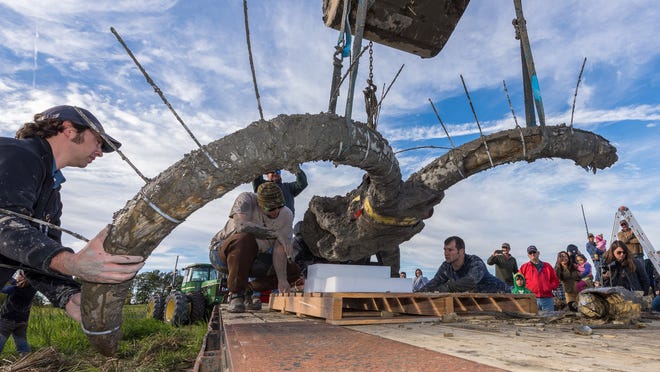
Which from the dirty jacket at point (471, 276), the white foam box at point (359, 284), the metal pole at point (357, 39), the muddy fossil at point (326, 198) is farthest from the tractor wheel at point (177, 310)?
the metal pole at point (357, 39)

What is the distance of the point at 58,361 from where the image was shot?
10.7ft

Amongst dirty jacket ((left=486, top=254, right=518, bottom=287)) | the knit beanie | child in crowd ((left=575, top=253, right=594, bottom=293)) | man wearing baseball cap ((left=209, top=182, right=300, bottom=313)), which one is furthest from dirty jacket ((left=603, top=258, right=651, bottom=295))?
the knit beanie

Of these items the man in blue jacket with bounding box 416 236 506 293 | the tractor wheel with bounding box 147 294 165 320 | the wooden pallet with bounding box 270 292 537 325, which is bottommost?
the tractor wheel with bounding box 147 294 165 320

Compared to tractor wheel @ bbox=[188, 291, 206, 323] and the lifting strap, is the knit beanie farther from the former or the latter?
tractor wheel @ bbox=[188, 291, 206, 323]

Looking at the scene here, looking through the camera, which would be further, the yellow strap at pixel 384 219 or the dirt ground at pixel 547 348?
the yellow strap at pixel 384 219

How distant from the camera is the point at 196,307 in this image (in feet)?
24.6

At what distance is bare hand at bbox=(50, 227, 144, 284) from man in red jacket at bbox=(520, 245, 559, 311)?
681 cm

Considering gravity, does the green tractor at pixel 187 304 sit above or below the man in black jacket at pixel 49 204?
below

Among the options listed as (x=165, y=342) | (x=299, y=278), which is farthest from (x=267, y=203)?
(x=165, y=342)

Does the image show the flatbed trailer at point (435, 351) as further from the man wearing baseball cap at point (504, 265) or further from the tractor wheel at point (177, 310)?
the man wearing baseball cap at point (504, 265)

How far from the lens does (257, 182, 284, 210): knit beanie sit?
13.7ft

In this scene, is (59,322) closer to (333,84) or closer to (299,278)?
(299,278)

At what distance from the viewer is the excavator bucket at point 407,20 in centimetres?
368

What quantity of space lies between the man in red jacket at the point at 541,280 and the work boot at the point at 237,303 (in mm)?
5341
